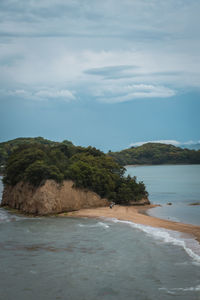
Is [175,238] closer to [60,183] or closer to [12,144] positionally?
[60,183]

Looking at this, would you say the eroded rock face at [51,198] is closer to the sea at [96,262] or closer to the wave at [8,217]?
the wave at [8,217]

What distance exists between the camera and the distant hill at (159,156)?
159m

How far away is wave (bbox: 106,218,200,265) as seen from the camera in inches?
623

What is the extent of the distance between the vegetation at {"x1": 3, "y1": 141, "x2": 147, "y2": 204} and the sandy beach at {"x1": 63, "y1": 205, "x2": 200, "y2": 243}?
5.73 ft

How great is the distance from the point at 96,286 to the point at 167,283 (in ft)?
8.47

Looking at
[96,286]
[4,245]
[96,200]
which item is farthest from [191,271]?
[96,200]

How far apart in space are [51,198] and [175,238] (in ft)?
37.2

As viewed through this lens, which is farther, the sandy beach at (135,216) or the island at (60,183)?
the island at (60,183)

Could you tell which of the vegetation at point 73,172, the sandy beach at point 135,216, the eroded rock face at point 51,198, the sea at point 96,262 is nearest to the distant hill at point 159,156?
the vegetation at point 73,172

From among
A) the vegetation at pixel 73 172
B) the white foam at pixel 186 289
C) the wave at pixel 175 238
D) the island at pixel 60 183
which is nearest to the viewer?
the white foam at pixel 186 289

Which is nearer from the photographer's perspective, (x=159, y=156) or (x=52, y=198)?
(x=52, y=198)

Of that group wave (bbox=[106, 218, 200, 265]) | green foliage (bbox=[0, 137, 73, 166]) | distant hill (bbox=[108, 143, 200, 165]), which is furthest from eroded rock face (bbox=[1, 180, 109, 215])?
distant hill (bbox=[108, 143, 200, 165])

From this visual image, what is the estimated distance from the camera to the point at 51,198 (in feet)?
87.5

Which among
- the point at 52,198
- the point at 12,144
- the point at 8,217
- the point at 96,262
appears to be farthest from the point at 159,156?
the point at 96,262
